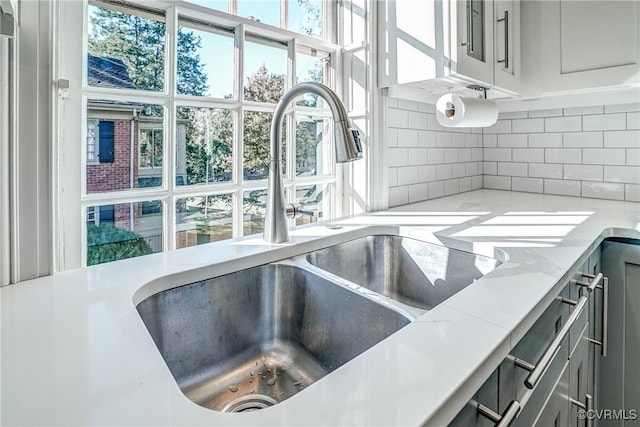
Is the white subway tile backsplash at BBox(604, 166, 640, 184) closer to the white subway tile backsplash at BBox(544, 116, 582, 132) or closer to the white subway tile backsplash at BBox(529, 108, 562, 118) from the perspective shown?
the white subway tile backsplash at BBox(544, 116, 582, 132)

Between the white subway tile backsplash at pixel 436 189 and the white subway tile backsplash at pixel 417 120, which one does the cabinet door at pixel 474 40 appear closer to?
the white subway tile backsplash at pixel 417 120

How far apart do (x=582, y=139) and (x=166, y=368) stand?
2.17 m

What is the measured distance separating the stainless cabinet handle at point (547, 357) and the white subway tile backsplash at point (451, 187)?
1087 millimetres

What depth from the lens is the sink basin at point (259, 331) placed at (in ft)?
2.37

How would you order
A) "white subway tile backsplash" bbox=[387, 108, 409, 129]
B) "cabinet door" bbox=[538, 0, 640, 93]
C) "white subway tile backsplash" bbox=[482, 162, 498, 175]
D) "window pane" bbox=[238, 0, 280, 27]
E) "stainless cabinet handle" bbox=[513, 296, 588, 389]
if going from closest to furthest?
"stainless cabinet handle" bbox=[513, 296, 588, 389] → "window pane" bbox=[238, 0, 280, 27] → "cabinet door" bbox=[538, 0, 640, 93] → "white subway tile backsplash" bbox=[387, 108, 409, 129] → "white subway tile backsplash" bbox=[482, 162, 498, 175]

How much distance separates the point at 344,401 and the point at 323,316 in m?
0.46

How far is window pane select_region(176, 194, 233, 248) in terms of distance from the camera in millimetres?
1044

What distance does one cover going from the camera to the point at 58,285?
2.27 ft

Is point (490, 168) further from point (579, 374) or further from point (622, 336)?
point (579, 374)

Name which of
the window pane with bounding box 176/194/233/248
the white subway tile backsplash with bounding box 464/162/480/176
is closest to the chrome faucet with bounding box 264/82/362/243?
the window pane with bounding box 176/194/233/248

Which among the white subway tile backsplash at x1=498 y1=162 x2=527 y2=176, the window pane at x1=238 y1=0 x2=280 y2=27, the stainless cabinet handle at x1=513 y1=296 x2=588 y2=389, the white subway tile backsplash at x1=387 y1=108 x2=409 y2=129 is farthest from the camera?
the white subway tile backsplash at x1=498 y1=162 x2=527 y2=176

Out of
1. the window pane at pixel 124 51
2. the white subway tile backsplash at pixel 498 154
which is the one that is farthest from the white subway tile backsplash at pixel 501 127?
the window pane at pixel 124 51

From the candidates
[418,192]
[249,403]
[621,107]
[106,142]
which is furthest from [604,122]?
[106,142]

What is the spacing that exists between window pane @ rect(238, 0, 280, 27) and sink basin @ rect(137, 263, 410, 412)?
83 centimetres
